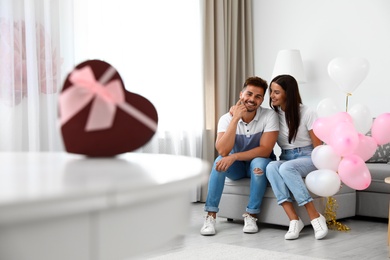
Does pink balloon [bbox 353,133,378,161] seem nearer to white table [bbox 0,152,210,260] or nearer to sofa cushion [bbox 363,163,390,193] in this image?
sofa cushion [bbox 363,163,390,193]

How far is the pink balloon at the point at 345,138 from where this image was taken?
3213 millimetres

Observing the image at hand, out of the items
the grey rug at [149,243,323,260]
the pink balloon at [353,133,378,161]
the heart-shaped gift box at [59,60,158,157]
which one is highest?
the heart-shaped gift box at [59,60,158,157]

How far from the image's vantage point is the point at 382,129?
3.30m

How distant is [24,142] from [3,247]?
3402mm

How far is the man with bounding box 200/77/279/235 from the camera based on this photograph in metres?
3.78

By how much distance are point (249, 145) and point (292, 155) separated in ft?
0.98

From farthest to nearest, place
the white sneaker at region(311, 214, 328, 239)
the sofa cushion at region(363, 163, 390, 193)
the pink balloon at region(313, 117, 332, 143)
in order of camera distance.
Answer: the sofa cushion at region(363, 163, 390, 193) < the white sneaker at region(311, 214, 328, 239) < the pink balloon at region(313, 117, 332, 143)

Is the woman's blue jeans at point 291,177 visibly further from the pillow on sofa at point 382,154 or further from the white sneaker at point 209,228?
the pillow on sofa at point 382,154

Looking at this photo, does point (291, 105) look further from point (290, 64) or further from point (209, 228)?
point (290, 64)

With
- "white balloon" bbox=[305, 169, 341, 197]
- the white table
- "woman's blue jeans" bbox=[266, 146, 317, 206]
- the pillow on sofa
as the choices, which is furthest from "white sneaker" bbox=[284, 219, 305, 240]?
the white table

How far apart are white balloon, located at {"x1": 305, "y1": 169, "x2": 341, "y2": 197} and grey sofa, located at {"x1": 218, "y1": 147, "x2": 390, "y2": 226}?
0.33m

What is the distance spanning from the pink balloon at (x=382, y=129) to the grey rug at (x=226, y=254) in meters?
0.88

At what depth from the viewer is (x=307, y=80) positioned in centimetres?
539

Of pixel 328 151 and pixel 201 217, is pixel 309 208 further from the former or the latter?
pixel 201 217
